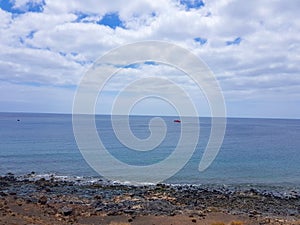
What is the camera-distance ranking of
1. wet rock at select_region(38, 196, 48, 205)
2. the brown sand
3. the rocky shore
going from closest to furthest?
the brown sand, the rocky shore, wet rock at select_region(38, 196, 48, 205)

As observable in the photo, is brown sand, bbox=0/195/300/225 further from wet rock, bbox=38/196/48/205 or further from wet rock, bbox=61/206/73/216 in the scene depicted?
wet rock, bbox=38/196/48/205

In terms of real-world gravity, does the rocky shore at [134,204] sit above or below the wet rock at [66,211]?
below

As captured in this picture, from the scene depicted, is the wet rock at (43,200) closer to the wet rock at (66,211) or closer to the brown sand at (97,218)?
the brown sand at (97,218)

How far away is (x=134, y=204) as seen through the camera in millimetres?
23359

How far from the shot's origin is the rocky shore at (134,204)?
19453 mm

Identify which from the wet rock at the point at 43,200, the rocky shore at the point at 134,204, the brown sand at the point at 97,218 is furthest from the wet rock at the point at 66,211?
the wet rock at the point at 43,200

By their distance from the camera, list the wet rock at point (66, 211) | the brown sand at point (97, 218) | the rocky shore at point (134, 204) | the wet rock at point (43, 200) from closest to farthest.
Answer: the brown sand at point (97, 218), the rocky shore at point (134, 204), the wet rock at point (66, 211), the wet rock at point (43, 200)

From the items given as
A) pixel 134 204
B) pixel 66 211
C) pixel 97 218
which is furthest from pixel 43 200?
pixel 134 204

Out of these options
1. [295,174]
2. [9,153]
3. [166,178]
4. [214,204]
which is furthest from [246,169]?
[9,153]

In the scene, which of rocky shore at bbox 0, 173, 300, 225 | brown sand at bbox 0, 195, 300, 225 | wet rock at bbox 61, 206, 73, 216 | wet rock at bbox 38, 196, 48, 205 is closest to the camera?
brown sand at bbox 0, 195, 300, 225

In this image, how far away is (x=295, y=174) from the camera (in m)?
38.8

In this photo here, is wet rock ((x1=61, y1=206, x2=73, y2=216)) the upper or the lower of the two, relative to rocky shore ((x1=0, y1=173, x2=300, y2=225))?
upper

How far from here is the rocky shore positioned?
19.5m

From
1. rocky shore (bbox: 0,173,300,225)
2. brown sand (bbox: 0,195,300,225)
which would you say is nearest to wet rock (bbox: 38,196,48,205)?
rocky shore (bbox: 0,173,300,225)
